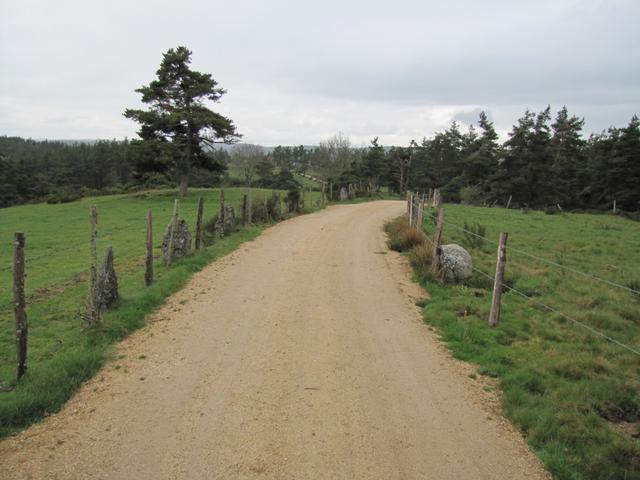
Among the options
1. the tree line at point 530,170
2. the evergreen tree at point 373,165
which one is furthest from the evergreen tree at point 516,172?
the evergreen tree at point 373,165

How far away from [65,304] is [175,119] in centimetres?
3059

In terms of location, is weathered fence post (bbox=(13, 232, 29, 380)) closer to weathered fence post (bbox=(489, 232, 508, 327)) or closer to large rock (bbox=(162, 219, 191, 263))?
large rock (bbox=(162, 219, 191, 263))

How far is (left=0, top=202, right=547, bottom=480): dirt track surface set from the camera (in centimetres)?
437

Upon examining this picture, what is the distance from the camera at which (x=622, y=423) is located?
546cm

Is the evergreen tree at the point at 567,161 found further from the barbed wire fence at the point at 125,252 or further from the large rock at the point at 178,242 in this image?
the large rock at the point at 178,242

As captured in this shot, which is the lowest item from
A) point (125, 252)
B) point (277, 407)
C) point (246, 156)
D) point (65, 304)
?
point (65, 304)

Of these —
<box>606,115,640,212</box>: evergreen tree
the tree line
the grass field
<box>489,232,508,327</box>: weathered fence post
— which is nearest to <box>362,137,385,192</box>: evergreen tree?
the tree line

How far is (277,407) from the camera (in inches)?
211

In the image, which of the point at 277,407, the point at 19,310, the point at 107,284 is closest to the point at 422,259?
the point at 107,284

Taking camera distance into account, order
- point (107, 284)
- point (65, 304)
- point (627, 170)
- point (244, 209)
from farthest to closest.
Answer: point (627, 170)
point (244, 209)
point (65, 304)
point (107, 284)

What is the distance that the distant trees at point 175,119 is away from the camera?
38938mm

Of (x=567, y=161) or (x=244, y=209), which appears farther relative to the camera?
(x=567, y=161)

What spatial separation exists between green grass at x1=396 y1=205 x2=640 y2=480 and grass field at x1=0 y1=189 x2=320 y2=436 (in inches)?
225

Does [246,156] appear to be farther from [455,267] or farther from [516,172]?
[455,267]
